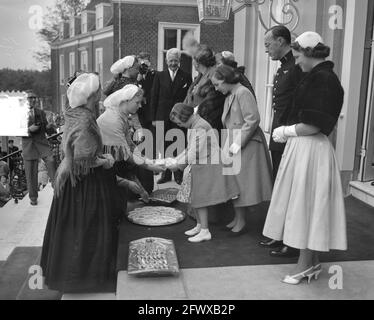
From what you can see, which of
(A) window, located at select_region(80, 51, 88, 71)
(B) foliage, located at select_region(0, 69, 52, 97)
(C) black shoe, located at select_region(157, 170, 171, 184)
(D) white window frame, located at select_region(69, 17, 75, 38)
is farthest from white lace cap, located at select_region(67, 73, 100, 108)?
(A) window, located at select_region(80, 51, 88, 71)

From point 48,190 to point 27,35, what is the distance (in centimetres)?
406

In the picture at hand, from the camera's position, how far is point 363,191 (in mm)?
4594

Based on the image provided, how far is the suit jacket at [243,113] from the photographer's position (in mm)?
3520

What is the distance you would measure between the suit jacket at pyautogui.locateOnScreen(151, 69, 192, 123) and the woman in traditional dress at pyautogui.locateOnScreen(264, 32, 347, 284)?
8.72 feet

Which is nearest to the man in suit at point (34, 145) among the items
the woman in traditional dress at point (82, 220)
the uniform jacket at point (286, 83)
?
the woman in traditional dress at point (82, 220)

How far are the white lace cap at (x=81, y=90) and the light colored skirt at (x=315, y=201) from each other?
148 cm

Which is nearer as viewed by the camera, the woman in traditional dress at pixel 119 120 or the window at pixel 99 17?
the woman in traditional dress at pixel 119 120

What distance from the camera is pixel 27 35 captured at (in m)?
5.10

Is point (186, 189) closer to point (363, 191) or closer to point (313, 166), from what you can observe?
point (313, 166)

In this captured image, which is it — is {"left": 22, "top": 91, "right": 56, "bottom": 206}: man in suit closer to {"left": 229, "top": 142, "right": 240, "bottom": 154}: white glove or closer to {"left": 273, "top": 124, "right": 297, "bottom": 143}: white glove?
{"left": 229, "top": 142, "right": 240, "bottom": 154}: white glove

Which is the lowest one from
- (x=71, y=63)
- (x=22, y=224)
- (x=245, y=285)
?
(x=22, y=224)

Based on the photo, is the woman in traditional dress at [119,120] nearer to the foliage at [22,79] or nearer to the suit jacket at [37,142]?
the foliage at [22,79]

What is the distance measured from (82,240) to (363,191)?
297 cm

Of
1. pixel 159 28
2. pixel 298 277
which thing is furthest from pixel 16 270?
pixel 159 28
